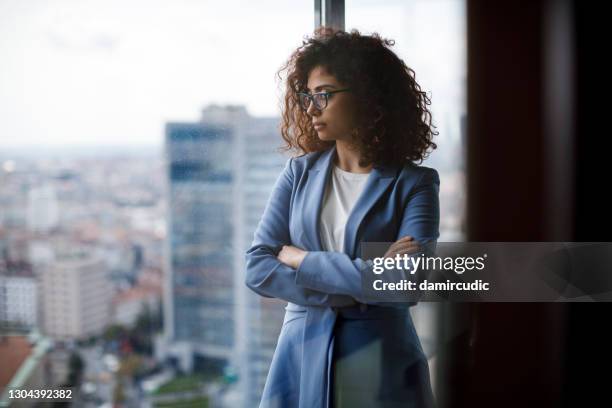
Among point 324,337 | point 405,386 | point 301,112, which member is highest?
point 301,112

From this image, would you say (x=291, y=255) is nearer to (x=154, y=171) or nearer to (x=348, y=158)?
(x=348, y=158)

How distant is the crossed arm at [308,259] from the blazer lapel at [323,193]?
0.15ft

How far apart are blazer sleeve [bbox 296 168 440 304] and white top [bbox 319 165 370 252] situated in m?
0.04

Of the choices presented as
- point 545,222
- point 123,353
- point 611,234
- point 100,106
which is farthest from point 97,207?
point 611,234

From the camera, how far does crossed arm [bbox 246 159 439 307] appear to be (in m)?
1.43

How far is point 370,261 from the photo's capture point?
1.44 m

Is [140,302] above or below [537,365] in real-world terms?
above

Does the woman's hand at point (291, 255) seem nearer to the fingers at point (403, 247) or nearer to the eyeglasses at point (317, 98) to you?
the fingers at point (403, 247)

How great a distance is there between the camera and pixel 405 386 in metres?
1.52

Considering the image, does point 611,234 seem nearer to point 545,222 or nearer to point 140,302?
point 545,222

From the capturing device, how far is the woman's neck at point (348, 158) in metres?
1.49

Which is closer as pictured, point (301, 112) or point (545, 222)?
point (301, 112)

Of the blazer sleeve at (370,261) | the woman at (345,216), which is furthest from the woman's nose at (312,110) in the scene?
the blazer sleeve at (370,261)

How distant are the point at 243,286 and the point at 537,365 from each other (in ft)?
2.89
